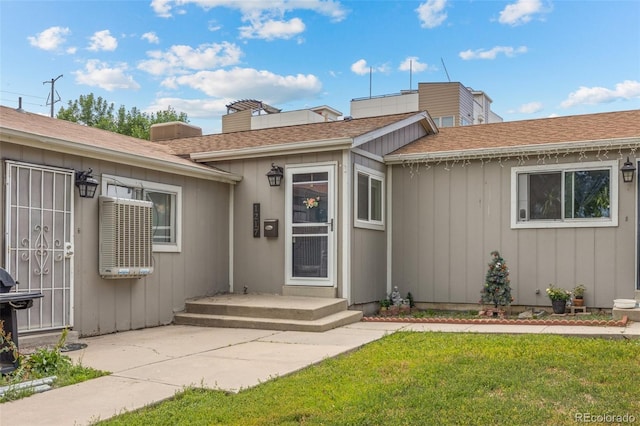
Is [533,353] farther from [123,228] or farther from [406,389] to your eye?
[123,228]

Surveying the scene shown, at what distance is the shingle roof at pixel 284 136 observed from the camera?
913 centimetres

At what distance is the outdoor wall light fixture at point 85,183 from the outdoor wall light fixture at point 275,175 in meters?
2.85

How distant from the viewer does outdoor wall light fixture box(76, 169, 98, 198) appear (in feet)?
22.4

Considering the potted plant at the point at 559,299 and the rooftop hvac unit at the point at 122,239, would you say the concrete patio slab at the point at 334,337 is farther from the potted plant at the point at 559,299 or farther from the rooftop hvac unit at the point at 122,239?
the potted plant at the point at 559,299

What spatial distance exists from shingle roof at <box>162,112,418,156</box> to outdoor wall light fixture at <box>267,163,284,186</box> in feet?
1.35

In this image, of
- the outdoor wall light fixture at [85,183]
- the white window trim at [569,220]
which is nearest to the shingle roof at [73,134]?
the outdoor wall light fixture at [85,183]

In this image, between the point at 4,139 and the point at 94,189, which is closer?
the point at 4,139

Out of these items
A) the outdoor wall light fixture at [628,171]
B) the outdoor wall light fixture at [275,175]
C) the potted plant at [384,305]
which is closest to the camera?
the outdoor wall light fixture at [628,171]

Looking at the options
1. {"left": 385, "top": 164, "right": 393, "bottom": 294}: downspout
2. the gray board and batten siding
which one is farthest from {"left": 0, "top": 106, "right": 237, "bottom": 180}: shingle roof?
the gray board and batten siding

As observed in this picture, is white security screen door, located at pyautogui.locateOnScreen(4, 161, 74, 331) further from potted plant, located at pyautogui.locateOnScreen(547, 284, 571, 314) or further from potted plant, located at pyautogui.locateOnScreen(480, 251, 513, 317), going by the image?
potted plant, located at pyautogui.locateOnScreen(547, 284, 571, 314)

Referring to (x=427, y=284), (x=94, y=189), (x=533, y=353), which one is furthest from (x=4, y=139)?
(x=427, y=284)

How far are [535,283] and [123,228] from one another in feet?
19.7

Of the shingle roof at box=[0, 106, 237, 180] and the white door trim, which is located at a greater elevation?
the shingle roof at box=[0, 106, 237, 180]

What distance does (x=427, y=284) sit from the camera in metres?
9.38
